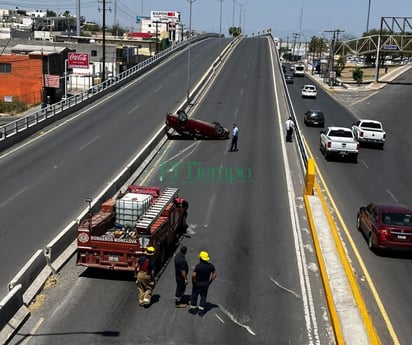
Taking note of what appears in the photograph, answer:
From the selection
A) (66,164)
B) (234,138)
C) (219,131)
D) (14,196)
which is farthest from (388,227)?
(219,131)

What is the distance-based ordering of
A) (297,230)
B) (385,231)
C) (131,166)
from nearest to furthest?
(385,231)
(297,230)
(131,166)

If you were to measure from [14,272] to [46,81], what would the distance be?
183 feet

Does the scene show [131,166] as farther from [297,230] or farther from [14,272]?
[14,272]

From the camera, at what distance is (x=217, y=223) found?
2047cm

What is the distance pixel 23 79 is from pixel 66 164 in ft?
146

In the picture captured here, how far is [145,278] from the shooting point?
525 inches

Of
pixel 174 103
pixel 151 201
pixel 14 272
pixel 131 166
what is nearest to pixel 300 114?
pixel 174 103

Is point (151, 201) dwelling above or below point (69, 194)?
above

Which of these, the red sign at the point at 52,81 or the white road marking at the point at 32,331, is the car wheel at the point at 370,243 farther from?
the red sign at the point at 52,81

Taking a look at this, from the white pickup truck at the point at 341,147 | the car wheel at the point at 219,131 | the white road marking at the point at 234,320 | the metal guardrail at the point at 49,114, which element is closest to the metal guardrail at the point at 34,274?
the white road marking at the point at 234,320

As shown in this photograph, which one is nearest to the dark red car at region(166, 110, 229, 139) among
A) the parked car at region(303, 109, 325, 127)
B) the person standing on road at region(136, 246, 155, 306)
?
the parked car at region(303, 109, 325, 127)

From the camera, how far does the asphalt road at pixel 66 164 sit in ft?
60.3

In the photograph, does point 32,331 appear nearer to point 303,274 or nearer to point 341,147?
point 303,274

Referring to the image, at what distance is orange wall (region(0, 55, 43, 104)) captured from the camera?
225 feet
